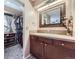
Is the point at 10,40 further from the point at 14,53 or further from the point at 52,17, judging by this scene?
the point at 52,17

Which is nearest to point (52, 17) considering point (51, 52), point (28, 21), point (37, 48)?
point (28, 21)

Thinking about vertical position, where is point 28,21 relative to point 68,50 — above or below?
above

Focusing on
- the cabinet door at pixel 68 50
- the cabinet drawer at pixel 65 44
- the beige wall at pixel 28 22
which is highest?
the beige wall at pixel 28 22

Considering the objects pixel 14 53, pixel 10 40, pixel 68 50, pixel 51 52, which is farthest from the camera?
pixel 14 53

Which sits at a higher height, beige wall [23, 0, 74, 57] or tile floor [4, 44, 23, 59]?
beige wall [23, 0, 74, 57]

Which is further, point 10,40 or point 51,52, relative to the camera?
point 10,40

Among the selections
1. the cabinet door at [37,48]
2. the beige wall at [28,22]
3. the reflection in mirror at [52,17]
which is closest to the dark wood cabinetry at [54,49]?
the cabinet door at [37,48]

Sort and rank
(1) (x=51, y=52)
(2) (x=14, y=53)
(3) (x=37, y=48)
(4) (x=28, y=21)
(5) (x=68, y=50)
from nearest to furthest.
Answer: (5) (x=68, y=50) → (1) (x=51, y=52) → (2) (x=14, y=53) → (3) (x=37, y=48) → (4) (x=28, y=21)

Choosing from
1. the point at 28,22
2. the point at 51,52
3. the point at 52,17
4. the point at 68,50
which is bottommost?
the point at 51,52

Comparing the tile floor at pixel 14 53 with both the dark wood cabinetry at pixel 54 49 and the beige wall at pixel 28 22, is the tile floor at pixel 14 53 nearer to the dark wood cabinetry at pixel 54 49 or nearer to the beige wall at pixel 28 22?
the beige wall at pixel 28 22

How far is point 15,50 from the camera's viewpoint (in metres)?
2.69

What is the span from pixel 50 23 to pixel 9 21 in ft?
4.35

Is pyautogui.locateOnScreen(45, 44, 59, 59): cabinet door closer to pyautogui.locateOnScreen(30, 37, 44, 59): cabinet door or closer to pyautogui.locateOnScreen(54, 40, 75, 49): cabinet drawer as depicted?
pyautogui.locateOnScreen(54, 40, 75, 49): cabinet drawer

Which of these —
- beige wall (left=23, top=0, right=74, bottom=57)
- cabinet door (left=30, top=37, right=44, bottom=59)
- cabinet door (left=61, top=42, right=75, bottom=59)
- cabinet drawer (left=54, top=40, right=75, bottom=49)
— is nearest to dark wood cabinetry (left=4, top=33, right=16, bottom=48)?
beige wall (left=23, top=0, right=74, bottom=57)
